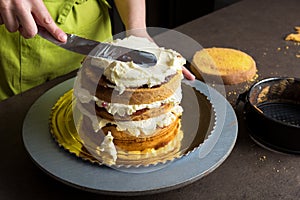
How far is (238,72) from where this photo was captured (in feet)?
3.75

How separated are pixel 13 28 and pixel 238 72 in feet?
1.72

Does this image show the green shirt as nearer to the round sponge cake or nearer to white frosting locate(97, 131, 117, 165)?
the round sponge cake

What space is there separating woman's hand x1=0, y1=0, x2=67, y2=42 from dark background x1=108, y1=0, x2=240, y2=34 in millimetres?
1360

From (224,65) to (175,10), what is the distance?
3.80ft

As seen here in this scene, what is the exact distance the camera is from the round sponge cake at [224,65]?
115cm

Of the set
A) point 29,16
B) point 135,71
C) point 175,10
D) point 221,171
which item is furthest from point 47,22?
point 175,10

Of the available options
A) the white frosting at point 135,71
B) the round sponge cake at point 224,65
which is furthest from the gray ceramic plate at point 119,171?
the round sponge cake at point 224,65

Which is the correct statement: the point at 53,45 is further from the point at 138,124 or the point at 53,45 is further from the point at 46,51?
the point at 138,124

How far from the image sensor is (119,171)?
789 millimetres

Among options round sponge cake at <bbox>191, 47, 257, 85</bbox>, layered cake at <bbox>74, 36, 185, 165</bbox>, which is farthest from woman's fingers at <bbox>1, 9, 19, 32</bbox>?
round sponge cake at <bbox>191, 47, 257, 85</bbox>

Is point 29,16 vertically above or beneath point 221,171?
above

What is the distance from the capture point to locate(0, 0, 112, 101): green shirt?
1.16 meters

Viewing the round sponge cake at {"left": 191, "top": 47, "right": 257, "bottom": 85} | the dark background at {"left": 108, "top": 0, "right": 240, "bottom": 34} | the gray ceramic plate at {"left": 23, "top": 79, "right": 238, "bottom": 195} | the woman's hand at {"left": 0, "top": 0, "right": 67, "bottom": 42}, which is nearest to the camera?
the gray ceramic plate at {"left": 23, "top": 79, "right": 238, "bottom": 195}

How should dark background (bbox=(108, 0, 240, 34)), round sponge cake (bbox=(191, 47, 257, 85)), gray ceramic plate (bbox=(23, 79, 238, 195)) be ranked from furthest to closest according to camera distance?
dark background (bbox=(108, 0, 240, 34))
round sponge cake (bbox=(191, 47, 257, 85))
gray ceramic plate (bbox=(23, 79, 238, 195))
